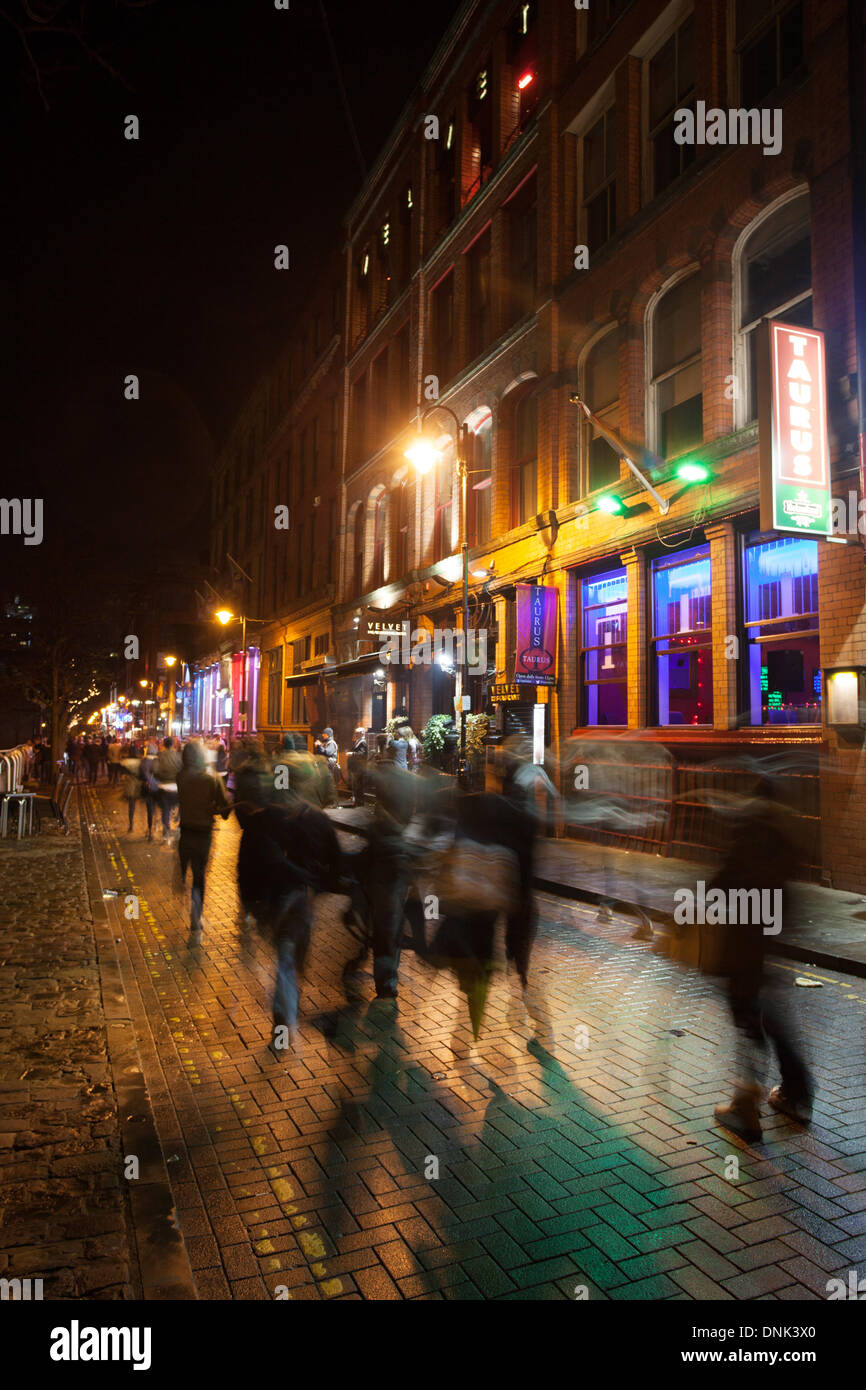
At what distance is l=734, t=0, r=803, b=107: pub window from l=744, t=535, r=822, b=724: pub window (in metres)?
6.74

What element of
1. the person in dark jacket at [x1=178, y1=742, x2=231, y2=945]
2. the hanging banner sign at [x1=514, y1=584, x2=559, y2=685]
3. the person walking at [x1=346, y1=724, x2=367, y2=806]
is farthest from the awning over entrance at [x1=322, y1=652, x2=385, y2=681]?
the person in dark jacket at [x1=178, y1=742, x2=231, y2=945]

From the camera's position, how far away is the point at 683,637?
13500mm

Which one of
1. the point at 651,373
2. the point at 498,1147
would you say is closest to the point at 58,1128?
the point at 498,1147

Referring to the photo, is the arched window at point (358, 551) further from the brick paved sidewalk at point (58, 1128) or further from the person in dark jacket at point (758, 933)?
the person in dark jacket at point (758, 933)

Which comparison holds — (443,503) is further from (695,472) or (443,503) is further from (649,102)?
(695,472)

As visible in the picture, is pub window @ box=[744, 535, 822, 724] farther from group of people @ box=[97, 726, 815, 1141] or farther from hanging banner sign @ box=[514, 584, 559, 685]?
group of people @ box=[97, 726, 815, 1141]

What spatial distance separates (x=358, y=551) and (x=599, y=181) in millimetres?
15312

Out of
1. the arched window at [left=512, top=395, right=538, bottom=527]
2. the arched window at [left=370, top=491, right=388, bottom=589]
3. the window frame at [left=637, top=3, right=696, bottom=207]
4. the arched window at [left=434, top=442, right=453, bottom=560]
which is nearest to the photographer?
the window frame at [left=637, top=3, right=696, bottom=207]

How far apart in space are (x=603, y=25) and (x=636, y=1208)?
20244 mm

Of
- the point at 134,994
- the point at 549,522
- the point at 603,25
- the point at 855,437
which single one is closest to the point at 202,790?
the point at 134,994

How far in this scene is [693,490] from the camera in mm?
12930

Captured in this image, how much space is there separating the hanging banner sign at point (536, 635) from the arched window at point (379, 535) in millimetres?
12012

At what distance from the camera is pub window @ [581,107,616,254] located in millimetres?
16469
